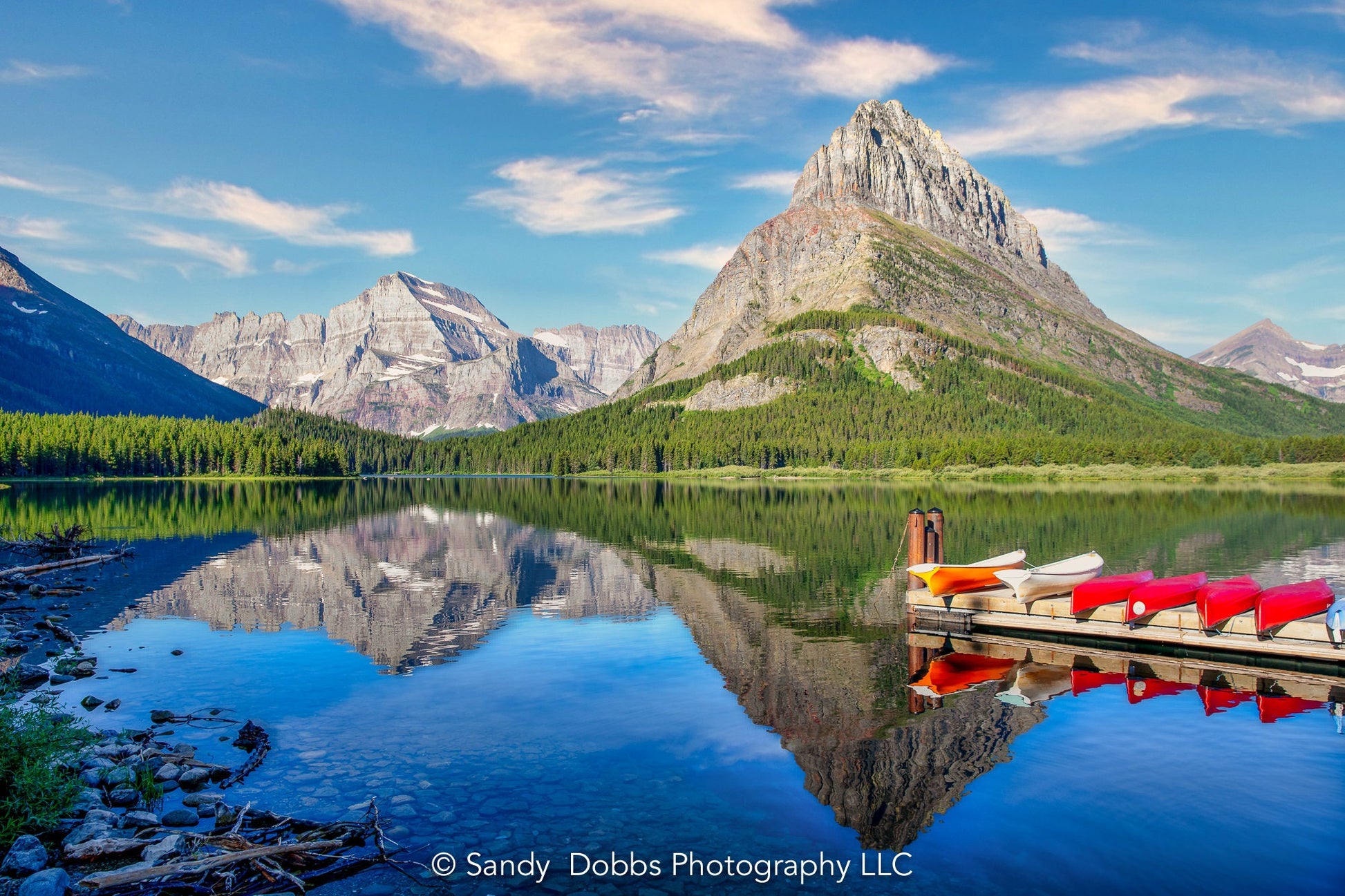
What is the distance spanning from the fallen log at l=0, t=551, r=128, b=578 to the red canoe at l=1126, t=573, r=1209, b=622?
2431 inches

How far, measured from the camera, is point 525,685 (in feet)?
92.7

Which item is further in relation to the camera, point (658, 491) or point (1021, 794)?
point (658, 491)

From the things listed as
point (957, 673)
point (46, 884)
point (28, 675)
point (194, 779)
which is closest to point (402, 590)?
point (28, 675)

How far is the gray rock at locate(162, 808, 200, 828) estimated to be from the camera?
16250 mm

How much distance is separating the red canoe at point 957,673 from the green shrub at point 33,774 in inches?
943

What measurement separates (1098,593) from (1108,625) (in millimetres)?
1422

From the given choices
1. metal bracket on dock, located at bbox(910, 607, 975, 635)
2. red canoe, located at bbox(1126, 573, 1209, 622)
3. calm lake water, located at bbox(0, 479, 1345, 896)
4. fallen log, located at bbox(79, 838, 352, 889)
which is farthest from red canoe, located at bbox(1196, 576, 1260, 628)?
fallen log, located at bbox(79, 838, 352, 889)

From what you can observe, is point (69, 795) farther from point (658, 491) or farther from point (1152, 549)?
point (658, 491)

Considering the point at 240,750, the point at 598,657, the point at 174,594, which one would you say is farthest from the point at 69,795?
the point at 174,594

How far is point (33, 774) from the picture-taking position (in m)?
16.4

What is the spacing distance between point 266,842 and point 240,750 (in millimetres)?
7013

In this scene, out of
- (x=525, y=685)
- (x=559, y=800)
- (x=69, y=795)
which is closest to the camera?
(x=69, y=795)

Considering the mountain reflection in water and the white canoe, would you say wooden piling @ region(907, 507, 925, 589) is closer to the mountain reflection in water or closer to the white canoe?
the white canoe

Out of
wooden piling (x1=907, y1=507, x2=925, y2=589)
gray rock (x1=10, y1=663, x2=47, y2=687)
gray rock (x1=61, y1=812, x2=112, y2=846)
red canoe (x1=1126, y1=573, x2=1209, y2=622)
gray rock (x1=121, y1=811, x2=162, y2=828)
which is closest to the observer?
gray rock (x1=61, y1=812, x2=112, y2=846)
